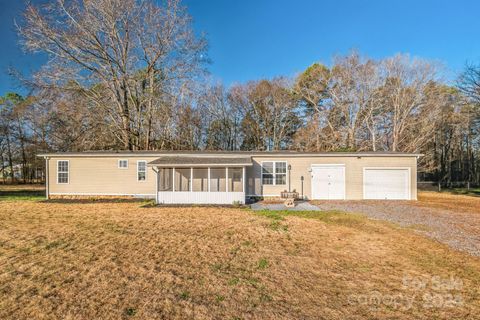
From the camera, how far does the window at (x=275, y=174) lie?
13.2 metres

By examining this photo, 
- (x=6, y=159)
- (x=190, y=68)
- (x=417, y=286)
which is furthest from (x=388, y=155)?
(x=6, y=159)

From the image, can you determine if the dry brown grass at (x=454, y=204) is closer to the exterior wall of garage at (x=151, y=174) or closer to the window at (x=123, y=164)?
the exterior wall of garage at (x=151, y=174)

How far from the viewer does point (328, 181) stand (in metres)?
13.3

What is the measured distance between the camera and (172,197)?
11.9m

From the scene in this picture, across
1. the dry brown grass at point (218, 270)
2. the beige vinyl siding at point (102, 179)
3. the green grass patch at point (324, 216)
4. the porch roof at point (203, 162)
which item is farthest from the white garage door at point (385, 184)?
the beige vinyl siding at point (102, 179)

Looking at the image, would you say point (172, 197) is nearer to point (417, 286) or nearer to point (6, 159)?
point (417, 286)

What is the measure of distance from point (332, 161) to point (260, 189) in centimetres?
447

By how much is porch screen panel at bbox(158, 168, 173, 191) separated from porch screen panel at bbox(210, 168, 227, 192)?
2599mm

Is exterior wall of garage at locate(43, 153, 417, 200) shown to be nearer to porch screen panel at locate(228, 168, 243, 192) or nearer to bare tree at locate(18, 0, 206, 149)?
porch screen panel at locate(228, 168, 243, 192)

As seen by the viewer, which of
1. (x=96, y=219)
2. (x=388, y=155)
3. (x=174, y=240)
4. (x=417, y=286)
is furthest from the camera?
(x=388, y=155)

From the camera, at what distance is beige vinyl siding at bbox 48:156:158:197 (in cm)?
1361

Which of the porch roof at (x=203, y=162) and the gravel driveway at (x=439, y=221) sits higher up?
the porch roof at (x=203, y=162)

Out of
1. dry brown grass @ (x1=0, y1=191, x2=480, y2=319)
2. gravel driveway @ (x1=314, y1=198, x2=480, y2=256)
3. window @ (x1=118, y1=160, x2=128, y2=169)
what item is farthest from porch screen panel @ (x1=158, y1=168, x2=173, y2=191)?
gravel driveway @ (x1=314, y1=198, x2=480, y2=256)

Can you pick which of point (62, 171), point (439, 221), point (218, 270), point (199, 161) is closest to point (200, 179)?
point (199, 161)
